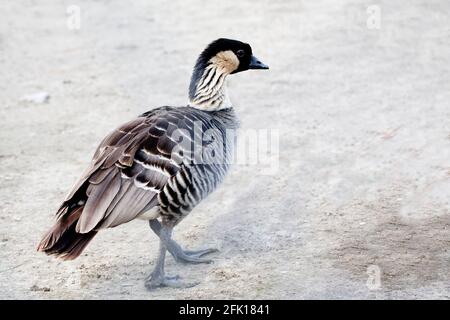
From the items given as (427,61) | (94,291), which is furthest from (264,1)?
(94,291)

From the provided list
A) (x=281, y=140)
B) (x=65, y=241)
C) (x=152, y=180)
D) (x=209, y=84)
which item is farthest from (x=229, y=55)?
(x=65, y=241)

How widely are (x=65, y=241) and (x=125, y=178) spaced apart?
0.54 meters

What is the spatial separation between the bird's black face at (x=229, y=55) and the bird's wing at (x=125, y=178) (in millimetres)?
845

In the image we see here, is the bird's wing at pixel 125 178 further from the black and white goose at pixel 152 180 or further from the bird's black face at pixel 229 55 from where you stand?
the bird's black face at pixel 229 55

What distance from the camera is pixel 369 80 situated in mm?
8633

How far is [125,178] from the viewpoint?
16.6 feet

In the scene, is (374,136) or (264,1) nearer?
(374,136)

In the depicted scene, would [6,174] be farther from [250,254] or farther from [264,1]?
[264,1]

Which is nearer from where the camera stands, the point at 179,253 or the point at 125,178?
the point at 125,178

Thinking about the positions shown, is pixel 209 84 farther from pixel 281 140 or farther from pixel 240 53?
pixel 281 140

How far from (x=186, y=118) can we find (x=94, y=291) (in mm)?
1272

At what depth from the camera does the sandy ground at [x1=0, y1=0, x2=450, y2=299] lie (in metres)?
5.37

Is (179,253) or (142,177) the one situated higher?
(142,177)

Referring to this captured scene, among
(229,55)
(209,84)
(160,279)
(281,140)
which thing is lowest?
(160,279)
